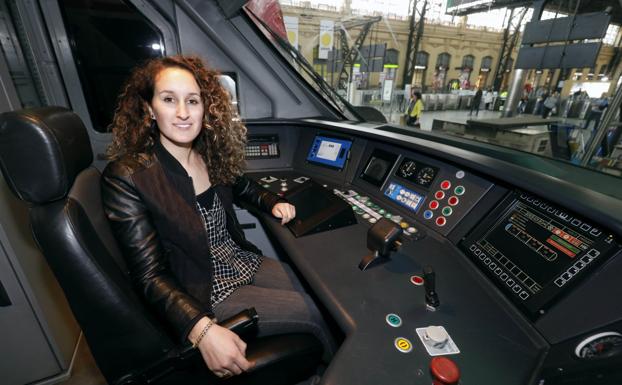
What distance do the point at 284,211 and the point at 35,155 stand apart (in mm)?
868

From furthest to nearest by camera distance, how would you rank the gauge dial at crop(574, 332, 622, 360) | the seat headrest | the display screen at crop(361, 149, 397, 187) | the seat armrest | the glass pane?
the glass pane < the display screen at crop(361, 149, 397, 187) < the seat armrest < the seat headrest < the gauge dial at crop(574, 332, 622, 360)

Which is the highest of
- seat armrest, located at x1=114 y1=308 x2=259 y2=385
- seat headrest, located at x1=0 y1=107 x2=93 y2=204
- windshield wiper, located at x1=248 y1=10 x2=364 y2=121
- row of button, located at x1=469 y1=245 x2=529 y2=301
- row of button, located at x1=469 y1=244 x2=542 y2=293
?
windshield wiper, located at x1=248 y1=10 x2=364 y2=121

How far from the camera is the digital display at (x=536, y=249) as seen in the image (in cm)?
67

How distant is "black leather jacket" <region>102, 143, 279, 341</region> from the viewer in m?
0.82

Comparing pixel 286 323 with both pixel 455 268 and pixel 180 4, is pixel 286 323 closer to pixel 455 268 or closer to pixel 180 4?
pixel 455 268

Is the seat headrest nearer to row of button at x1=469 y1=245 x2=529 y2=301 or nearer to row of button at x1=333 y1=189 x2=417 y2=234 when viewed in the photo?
row of button at x1=333 y1=189 x2=417 y2=234

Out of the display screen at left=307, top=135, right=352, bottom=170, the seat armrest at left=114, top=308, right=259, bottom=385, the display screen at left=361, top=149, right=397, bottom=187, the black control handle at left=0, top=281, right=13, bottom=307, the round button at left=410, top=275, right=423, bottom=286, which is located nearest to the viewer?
the seat armrest at left=114, top=308, right=259, bottom=385

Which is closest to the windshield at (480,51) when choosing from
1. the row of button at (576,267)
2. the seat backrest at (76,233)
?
the row of button at (576,267)

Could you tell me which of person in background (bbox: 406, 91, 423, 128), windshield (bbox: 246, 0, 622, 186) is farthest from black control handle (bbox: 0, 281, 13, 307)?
person in background (bbox: 406, 91, 423, 128)

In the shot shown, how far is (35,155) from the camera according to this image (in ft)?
2.08

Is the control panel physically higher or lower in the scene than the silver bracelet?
higher

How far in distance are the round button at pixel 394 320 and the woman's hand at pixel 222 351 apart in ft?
1.36

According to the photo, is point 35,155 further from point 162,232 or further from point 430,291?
point 430,291

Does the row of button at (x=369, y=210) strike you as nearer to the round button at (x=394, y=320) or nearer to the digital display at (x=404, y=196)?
the digital display at (x=404, y=196)
